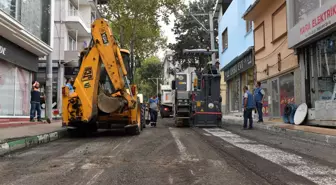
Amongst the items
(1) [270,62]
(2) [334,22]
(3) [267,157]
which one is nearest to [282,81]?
(1) [270,62]

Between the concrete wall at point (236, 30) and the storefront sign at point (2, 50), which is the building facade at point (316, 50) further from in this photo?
the storefront sign at point (2, 50)

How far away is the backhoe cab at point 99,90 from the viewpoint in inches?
398

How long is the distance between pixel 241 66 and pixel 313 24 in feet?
36.2

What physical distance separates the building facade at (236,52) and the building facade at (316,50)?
6.79m

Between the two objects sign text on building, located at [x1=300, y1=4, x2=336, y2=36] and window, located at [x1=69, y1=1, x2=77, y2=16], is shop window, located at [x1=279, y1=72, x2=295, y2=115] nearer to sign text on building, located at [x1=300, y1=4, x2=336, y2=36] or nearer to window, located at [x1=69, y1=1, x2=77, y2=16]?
sign text on building, located at [x1=300, y1=4, x2=336, y2=36]

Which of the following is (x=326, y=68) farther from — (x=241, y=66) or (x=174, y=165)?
(x=241, y=66)

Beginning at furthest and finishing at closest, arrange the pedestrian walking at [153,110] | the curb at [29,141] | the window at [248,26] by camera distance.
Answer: the window at [248,26] → the pedestrian walking at [153,110] → the curb at [29,141]

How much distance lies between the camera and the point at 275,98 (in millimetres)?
17266

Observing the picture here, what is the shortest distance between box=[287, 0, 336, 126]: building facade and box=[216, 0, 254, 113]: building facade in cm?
679

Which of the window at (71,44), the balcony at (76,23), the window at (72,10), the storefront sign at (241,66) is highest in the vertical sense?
the window at (72,10)

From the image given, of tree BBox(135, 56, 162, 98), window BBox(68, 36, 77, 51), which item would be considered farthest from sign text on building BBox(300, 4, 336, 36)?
tree BBox(135, 56, 162, 98)

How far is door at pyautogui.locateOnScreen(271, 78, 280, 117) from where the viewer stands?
16859mm

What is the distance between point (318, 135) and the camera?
30.6 feet

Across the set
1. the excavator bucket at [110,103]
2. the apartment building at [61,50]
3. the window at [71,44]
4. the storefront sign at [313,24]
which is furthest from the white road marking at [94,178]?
the window at [71,44]
